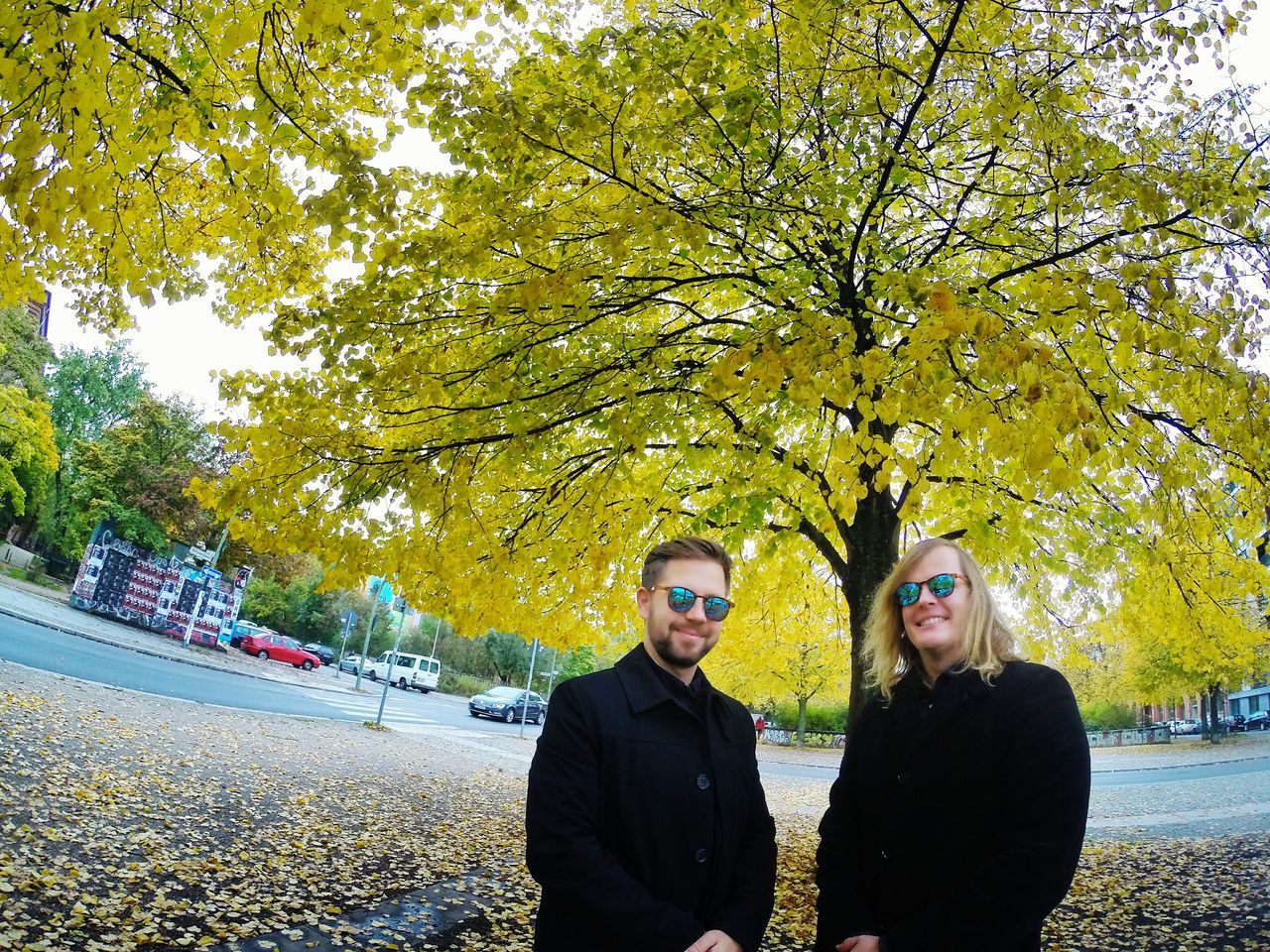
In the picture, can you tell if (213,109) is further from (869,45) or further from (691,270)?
(869,45)

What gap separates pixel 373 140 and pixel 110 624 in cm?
2459

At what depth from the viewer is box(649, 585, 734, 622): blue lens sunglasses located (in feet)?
6.88

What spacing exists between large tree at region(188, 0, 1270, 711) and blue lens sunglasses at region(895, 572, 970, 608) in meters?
0.94

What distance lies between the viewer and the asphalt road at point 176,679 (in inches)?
564

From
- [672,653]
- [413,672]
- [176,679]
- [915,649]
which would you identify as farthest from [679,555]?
[413,672]

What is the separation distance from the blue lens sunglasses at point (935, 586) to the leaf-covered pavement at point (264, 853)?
3.97 metres

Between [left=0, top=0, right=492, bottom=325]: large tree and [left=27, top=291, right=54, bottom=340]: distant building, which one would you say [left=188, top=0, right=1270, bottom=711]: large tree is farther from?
[left=27, top=291, right=54, bottom=340]: distant building

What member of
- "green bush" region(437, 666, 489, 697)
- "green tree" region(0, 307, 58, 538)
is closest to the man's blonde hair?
"green tree" region(0, 307, 58, 538)

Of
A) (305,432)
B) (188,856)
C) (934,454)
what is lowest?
(188,856)

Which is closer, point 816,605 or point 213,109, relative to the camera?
point 213,109

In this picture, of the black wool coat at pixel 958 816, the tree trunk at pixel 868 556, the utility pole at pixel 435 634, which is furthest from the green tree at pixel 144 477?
the black wool coat at pixel 958 816

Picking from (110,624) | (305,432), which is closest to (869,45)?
(305,432)

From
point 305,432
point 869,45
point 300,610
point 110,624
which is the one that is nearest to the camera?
point 869,45

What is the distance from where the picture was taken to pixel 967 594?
211 cm
